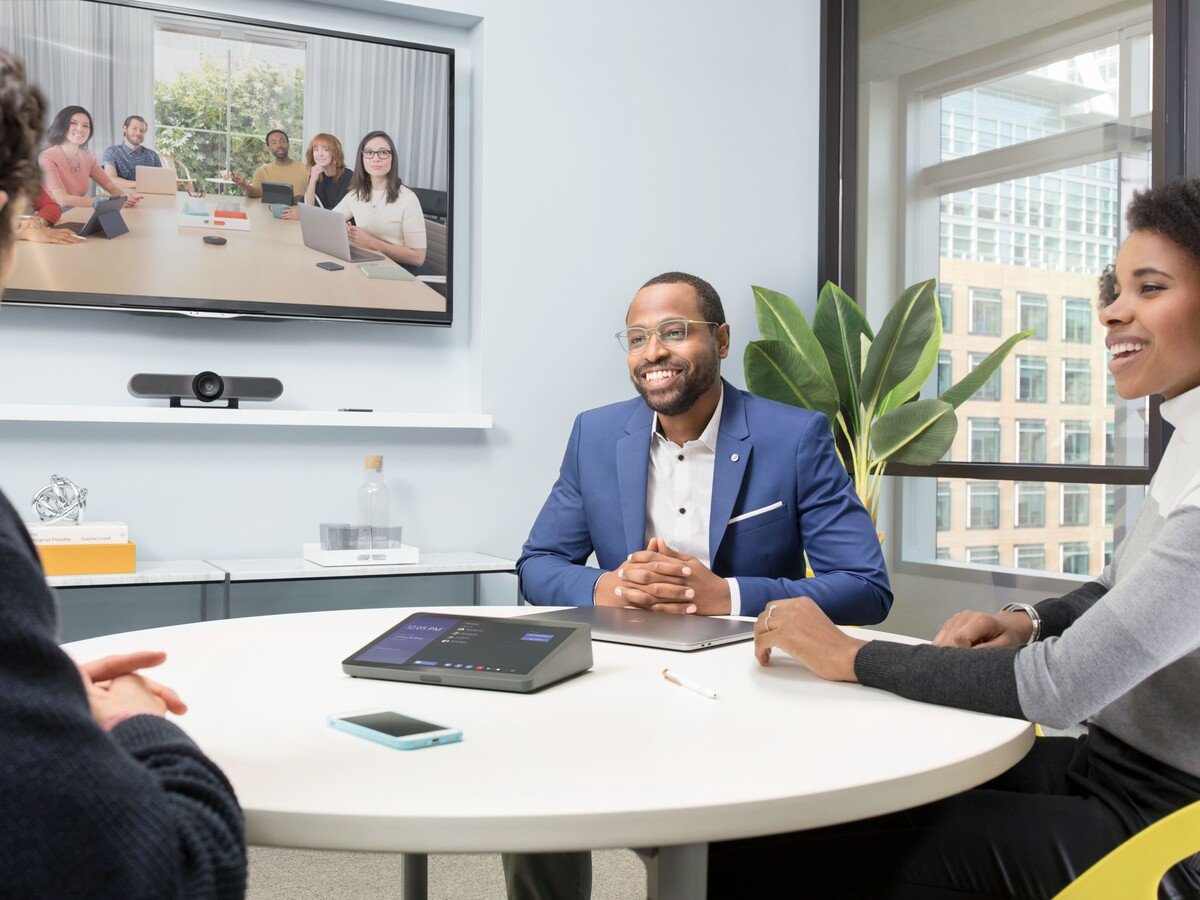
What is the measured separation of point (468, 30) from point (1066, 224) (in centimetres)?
238

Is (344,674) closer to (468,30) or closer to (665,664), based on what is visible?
(665,664)

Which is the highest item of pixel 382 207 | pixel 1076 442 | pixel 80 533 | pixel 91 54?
pixel 91 54

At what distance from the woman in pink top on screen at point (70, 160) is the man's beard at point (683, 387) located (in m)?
2.11

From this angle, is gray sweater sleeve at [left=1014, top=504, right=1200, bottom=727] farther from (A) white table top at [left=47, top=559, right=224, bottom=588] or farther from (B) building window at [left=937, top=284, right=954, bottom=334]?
(B) building window at [left=937, top=284, right=954, bottom=334]

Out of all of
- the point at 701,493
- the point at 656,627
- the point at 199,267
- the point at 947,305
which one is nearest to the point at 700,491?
the point at 701,493

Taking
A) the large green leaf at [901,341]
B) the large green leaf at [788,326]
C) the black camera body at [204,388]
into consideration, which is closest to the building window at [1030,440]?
the large green leaf at [901,341]

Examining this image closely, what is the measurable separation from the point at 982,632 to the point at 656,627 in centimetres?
48

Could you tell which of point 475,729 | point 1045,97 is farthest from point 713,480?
point 1045,97

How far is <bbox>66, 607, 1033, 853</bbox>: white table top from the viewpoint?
2.75 ft

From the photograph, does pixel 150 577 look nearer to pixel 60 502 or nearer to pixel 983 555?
pixel 60 502

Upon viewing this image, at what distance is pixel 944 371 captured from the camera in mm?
4344

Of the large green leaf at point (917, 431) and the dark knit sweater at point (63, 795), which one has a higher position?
the large green leaf at point (917, 431)

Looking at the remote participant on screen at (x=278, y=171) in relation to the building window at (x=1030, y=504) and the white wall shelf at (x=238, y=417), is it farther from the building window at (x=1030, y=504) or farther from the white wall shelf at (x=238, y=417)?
the building window at (x=1030, y=504)

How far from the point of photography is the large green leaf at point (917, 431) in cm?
392
